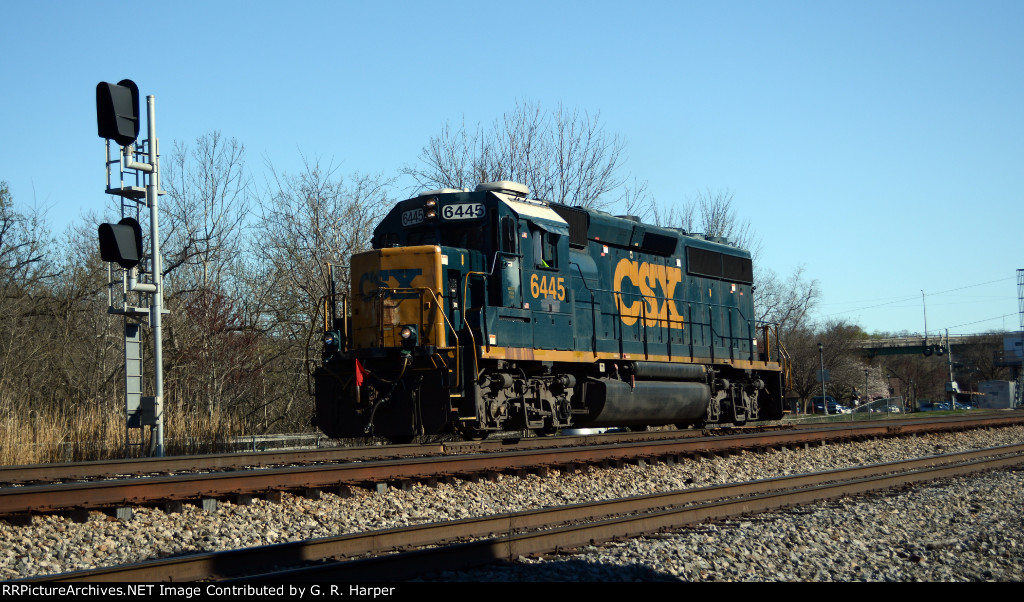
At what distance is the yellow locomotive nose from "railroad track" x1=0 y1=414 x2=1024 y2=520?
165 cm

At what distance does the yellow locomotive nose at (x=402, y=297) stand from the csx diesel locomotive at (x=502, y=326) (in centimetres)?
2

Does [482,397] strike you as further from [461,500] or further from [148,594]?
[148,594]

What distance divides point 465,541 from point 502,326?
5975 mm

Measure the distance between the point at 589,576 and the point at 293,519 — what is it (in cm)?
311

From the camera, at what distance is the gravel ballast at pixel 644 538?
5.72 metres

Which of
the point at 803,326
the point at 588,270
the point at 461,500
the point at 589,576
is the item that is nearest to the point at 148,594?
the point at 589,576

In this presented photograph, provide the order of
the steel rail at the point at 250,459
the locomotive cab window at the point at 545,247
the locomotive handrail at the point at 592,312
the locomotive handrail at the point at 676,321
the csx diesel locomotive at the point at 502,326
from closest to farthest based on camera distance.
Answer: the steel rail at the point at 250,459 → the csx diesel locomotive at the point at 502,326 → the locomotive cab window at the point at 545,247 → the locomotive handrail at the point at 592,312 → the locomotive handrail at the point at 676,321

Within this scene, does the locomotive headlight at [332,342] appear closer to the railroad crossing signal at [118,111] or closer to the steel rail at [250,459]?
the steel rail at [250,459]

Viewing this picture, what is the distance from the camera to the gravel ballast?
572 centimetres

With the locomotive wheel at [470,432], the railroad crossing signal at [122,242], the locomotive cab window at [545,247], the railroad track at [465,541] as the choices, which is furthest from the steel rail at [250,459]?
the railroad track at [465,541]

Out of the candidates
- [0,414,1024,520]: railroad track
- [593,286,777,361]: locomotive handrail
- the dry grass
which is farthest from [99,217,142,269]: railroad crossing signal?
[593,286,777,361]: locomotive handrail

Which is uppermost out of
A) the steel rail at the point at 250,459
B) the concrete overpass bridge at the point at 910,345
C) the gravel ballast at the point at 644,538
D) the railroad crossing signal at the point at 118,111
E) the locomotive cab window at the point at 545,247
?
the railroad crossing signal at the point at 118,111

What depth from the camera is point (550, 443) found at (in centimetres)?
1350

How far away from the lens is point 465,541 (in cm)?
656
